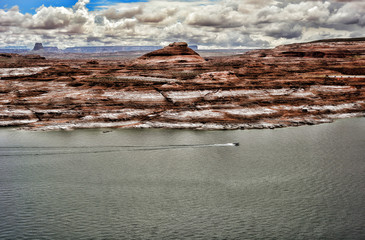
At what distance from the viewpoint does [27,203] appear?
2106 cm

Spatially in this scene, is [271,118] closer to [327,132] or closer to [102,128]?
[327,132]

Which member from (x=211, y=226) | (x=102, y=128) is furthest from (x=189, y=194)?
(x=102, y=128)

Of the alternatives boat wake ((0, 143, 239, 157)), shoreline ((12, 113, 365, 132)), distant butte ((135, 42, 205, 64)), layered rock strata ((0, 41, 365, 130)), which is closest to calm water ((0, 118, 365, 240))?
boat wake ((0, 143, 239, 157))

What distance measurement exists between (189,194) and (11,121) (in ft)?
106

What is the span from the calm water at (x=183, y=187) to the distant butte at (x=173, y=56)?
69.7 metres

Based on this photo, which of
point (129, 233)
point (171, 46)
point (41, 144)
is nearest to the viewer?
point (129, 233)

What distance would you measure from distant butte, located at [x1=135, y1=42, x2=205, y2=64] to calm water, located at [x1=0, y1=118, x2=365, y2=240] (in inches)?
2743

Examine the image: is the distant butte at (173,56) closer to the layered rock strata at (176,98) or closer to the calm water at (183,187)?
the layered rock strata at (176,98)

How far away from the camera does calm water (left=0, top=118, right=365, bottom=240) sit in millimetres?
18125

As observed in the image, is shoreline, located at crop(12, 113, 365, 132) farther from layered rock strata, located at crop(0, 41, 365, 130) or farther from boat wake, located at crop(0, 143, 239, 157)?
boat wake, located at crop(0, 143, 239, 157)

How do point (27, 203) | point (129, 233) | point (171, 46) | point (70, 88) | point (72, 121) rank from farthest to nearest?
point (171, 46) → point (70, 88) → point (72, 121) → point (27, 203) → point (129, 233)

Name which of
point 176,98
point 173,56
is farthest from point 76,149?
point 173,56

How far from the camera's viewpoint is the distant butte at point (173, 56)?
104613 mm

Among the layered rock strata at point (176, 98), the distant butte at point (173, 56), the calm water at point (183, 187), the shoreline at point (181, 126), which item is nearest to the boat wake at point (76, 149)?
the calm water at point (183, 187)
